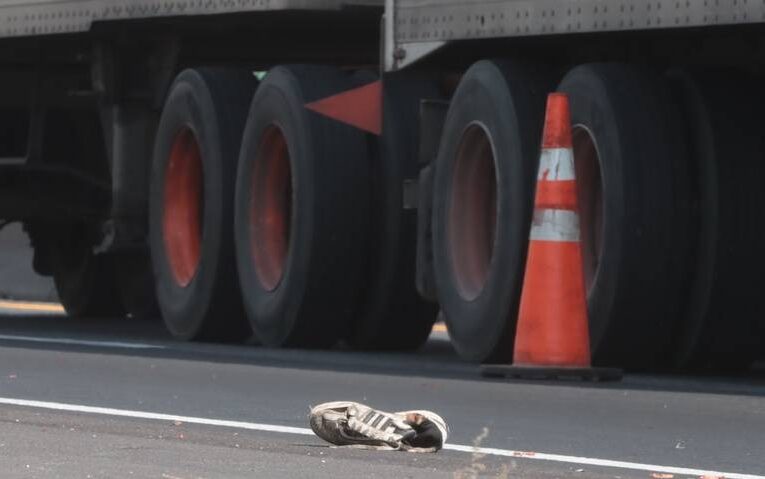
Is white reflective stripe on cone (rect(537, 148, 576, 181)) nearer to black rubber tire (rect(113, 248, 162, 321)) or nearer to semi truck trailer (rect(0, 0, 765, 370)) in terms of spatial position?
semi truck trailer (rect(0, 0, 765, 370))

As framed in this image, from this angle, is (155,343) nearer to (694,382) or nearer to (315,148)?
(315,148)

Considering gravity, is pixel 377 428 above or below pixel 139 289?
above

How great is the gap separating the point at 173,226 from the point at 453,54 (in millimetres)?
2676

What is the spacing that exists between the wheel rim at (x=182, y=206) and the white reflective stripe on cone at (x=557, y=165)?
4.15 meters

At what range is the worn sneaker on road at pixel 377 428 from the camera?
26.7ft

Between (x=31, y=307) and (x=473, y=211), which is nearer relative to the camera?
(x=473, y=211)

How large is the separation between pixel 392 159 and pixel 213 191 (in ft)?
4.08

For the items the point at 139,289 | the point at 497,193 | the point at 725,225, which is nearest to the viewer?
the point at 725,225

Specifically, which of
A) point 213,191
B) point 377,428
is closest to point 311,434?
point 377,428

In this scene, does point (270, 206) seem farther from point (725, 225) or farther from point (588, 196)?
point (725, 225)

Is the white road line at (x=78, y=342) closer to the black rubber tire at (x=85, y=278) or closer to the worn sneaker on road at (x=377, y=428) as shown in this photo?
the black rubber tire at (x=85, y=278)

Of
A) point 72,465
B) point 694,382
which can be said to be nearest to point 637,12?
point 694,382

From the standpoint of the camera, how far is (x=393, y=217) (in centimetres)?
1362

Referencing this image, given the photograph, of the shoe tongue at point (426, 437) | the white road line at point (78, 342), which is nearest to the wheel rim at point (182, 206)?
the white road line at point (78, 342)
